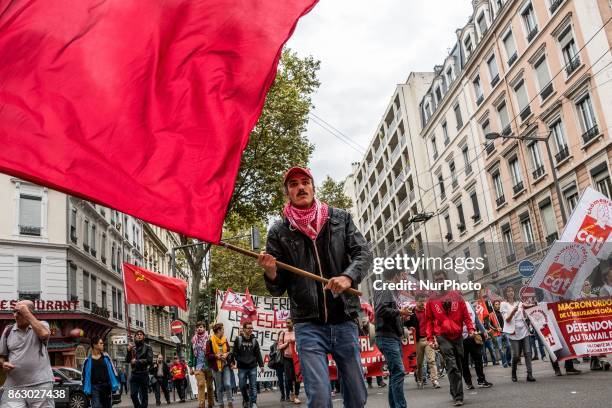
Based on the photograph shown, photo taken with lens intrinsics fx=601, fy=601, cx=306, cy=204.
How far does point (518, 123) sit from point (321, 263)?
2862 centimetres

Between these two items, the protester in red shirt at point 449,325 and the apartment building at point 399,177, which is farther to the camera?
the apartment building at point 399,177

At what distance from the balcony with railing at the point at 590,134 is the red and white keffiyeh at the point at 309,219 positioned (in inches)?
888

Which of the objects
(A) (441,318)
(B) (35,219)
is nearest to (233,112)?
(A) (441,318)

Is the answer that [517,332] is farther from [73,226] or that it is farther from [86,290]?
[86,290]

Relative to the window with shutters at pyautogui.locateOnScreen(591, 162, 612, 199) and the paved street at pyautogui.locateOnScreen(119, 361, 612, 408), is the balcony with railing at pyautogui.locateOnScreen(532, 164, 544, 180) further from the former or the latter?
the paved street at pyautogui.locateOnScreen(119, 361, 612, 408)

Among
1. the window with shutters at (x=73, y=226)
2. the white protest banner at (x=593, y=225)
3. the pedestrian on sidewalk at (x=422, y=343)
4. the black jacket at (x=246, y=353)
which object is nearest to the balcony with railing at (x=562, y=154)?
the pedestrian on sidewalk at (x=422, y=343)

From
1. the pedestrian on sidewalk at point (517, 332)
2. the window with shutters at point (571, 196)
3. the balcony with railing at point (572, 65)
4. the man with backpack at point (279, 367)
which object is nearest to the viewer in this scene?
the pedestrian on sidewalk at point (517, 332)

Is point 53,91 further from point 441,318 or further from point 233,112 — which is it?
point 441,318

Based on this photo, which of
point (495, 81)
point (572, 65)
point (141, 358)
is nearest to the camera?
point (141, 358)

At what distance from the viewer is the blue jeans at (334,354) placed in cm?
383

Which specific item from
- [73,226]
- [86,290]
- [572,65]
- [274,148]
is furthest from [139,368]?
[86,290]

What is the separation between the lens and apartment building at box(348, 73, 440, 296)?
46.9 m

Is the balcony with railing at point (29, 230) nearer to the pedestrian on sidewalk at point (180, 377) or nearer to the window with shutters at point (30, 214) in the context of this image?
the window with shutters at point (30, 214)

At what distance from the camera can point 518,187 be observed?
30.9 metres
